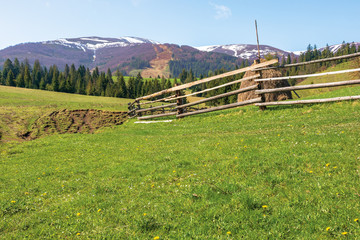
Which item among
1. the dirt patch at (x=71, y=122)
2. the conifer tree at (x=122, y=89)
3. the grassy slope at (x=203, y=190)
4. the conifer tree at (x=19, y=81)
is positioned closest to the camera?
the grassy slope at (x=203, y=190)

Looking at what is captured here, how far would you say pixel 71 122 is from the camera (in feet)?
81.6

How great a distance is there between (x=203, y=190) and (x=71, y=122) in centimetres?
2246

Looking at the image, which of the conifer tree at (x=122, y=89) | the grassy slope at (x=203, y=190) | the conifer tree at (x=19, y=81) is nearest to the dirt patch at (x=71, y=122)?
the grassy slope at (x=203, y=190)

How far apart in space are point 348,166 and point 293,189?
5.80 ft

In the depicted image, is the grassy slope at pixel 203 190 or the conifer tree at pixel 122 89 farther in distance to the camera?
the conifer tree at pixel 122 89

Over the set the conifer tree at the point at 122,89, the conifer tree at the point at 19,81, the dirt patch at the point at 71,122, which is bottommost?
the dirt patch at the point at 71,122

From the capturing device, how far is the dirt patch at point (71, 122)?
21531 millimetres

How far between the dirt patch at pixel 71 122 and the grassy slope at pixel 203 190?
447 inches

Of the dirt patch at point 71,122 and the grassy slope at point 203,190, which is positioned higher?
the dirt patch at point 71,122

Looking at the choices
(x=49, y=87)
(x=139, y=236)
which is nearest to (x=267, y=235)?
(x=139, y=236)

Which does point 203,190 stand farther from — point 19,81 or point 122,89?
point 19,81

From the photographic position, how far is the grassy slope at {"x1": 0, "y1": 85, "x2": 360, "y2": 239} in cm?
A: 452

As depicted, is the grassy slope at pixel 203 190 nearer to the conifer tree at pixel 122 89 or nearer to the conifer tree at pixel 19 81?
the conifer tree at pixel 122 89

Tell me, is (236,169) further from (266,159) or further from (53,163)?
(53,163)
